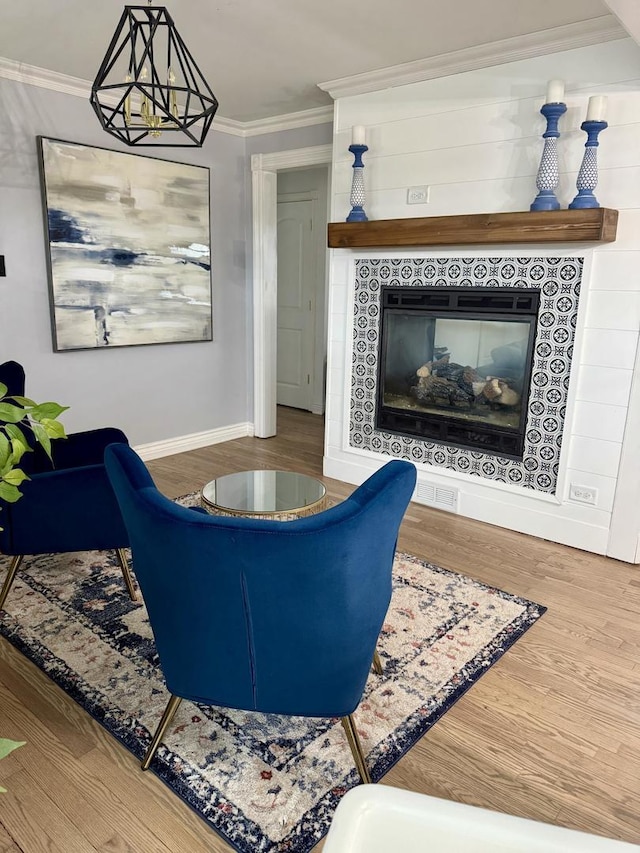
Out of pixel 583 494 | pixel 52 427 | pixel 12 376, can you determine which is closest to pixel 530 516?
pixel 583 494

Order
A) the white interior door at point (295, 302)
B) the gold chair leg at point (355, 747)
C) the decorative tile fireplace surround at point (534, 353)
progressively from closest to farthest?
the gold chair leg at point (355, 747) → the decorative tile fireplace surround at point (534, 353) → the white interior door at point (295, 302)

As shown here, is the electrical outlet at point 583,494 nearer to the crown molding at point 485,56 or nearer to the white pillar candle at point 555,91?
the white pillar candle at point 555,91

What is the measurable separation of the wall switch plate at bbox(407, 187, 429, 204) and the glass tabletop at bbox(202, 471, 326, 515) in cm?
178

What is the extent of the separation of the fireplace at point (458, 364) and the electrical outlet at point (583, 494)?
13.9 inches

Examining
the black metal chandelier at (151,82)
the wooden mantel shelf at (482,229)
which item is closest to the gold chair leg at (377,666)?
the black metal chandelier at (151,82)

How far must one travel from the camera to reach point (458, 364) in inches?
141

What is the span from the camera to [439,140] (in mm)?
3328

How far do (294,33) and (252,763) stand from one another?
9.90 ft

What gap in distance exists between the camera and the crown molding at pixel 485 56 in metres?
2.72

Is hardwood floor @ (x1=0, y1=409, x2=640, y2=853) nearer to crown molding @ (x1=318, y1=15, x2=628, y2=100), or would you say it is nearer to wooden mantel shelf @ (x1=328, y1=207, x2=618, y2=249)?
wooden mantel shelf @ (x1=328, y1=207, x2=618, y2=249)

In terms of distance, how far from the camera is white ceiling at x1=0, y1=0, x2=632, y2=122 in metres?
2.57

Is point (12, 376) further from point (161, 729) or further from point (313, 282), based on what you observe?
point (313, 282)

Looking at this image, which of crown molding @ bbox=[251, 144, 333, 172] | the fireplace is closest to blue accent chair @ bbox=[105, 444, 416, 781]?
the fireplace

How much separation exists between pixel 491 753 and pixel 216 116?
4.20 metres
